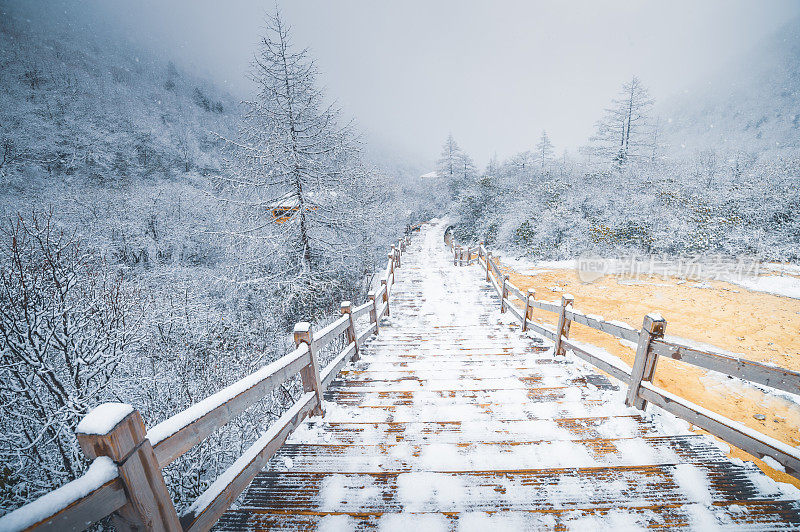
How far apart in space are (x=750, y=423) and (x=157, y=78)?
5637cm

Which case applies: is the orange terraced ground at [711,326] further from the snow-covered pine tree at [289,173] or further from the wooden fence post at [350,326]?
the snow-covered pine tree at [289,173]

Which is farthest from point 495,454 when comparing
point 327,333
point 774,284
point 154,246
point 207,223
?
point 207,223

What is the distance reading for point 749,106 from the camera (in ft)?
129

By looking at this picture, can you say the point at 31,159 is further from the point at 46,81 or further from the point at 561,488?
the point at 561,488

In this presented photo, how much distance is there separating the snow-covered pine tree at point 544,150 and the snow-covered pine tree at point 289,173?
1263 inches

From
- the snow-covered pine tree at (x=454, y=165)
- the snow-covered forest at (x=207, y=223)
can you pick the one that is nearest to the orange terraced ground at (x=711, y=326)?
the snow-covered forest at (x=207, y=223)

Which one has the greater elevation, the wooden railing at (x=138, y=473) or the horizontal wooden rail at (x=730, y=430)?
the wooden railing at (x=138, y=473)

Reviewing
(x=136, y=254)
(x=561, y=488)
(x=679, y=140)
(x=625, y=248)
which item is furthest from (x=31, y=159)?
(x=679, y=140)

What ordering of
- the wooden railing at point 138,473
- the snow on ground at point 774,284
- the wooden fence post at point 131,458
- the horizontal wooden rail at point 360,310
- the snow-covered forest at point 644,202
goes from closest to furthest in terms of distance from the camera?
the wooden railing at point 138,473 → the wooden fence post at point 131,458 → the horizontal wooden rail at point 360,310 → the snow on ground at point 774,284 → the snow-covered forest at point 644,202

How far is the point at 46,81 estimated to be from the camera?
2519 centimetres

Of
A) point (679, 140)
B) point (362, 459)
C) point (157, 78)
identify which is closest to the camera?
point (362, 459)

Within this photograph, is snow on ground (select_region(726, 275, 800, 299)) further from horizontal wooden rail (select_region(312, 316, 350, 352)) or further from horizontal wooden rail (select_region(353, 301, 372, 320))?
horizontal wooden rail (select_region(312, 316, 350, 352))

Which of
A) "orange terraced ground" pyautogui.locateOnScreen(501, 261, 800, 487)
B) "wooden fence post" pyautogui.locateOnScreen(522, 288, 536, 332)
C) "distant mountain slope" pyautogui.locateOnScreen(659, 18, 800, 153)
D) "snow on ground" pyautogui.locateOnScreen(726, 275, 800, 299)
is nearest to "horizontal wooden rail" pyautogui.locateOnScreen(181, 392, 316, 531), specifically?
"orange terraced ground" pyautogui.locateOnScreen(501, 261, 800, 487)

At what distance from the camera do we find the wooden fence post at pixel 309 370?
3.22 m
